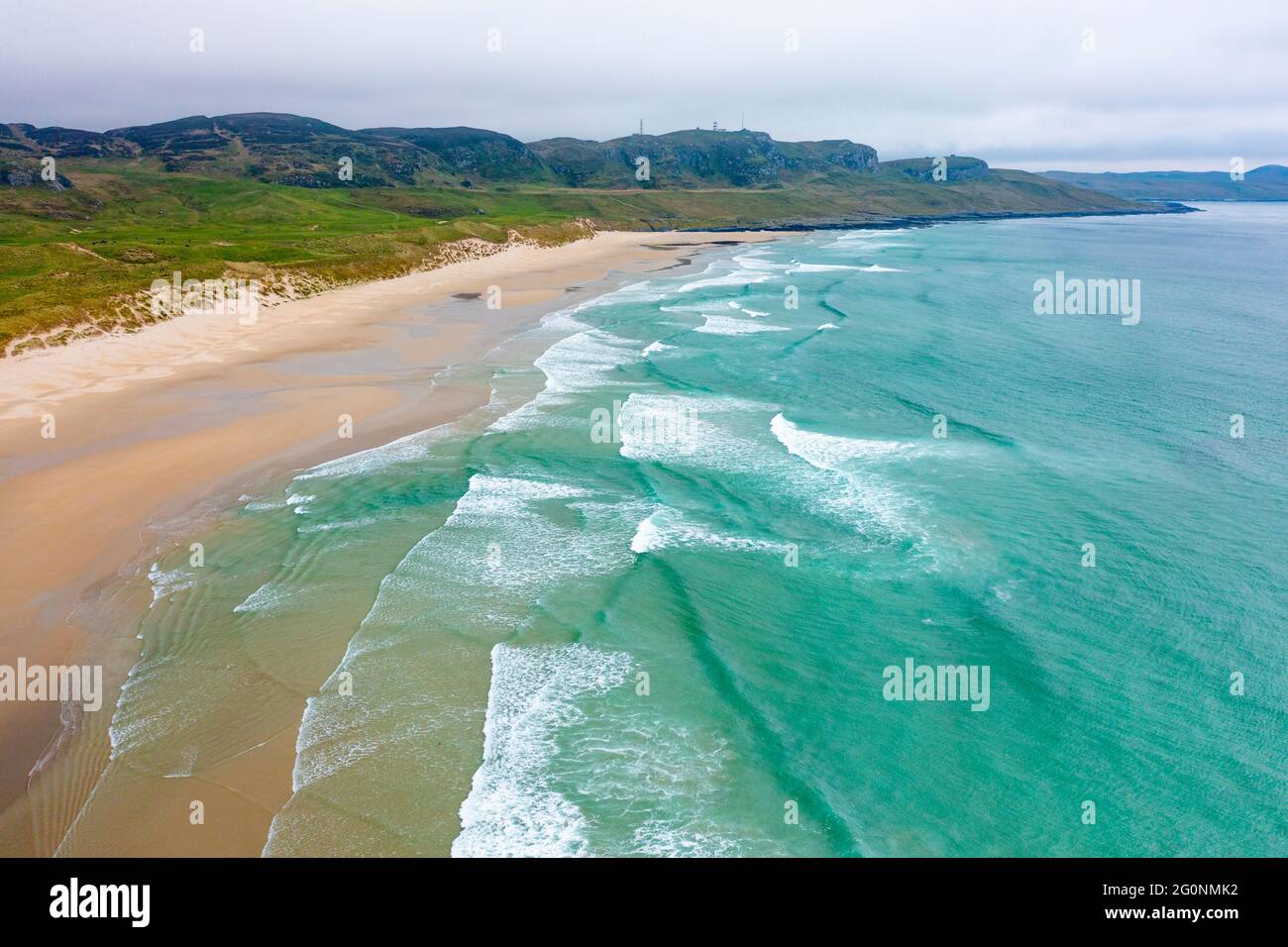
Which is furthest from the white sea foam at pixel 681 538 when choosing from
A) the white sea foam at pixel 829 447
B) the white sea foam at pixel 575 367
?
the white sea foam at pixel 575 367

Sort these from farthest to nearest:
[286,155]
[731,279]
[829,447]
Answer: [286,155] < [731,279] < [829,447]

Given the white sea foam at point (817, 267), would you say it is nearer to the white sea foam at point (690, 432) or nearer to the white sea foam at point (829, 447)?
the white sea foam at point (690, 432)

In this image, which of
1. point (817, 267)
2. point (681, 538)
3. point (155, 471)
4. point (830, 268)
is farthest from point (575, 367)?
point (817, 267)

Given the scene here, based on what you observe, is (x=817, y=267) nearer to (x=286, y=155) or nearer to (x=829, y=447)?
(x=829, y=447)
